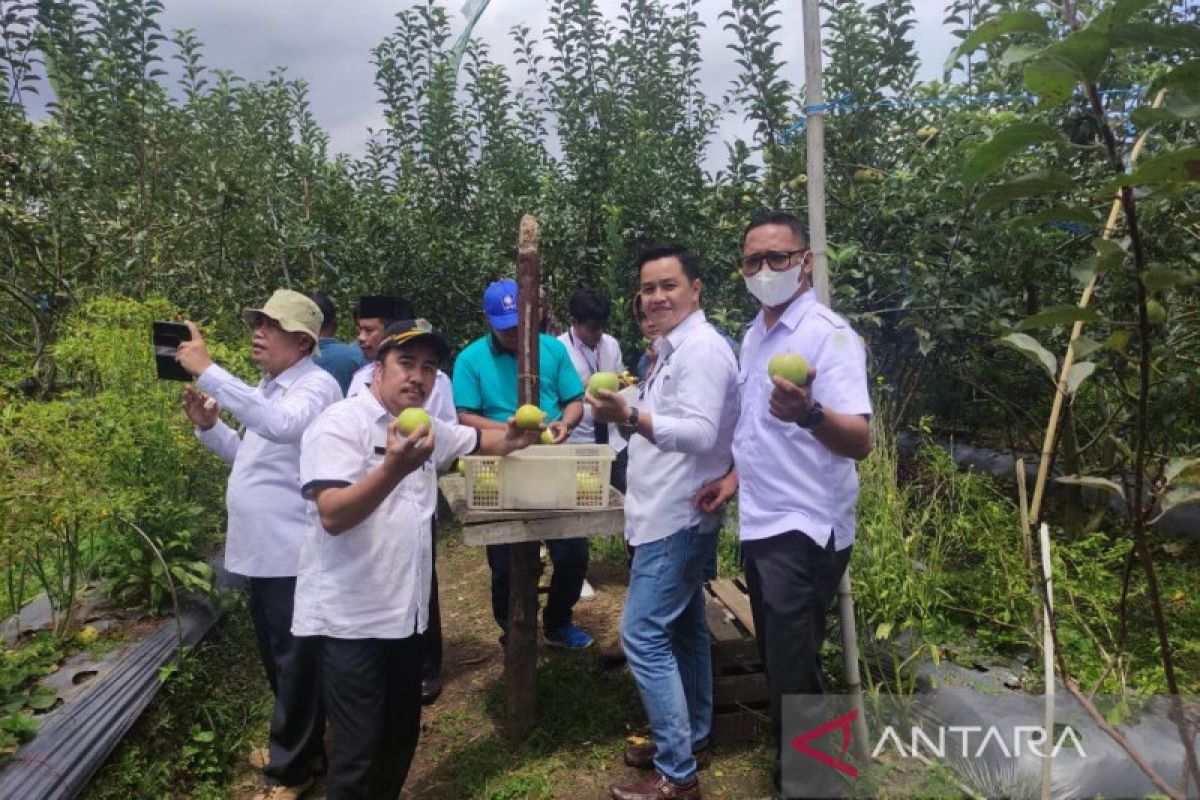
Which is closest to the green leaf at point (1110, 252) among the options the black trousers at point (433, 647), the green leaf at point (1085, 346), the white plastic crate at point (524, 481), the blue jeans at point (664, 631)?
the green leaf at point (1085, 346)

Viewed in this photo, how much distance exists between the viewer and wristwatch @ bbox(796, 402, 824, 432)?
2148 millimetres

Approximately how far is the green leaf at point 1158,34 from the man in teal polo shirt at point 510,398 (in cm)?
288

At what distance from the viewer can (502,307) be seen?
3.75 meters

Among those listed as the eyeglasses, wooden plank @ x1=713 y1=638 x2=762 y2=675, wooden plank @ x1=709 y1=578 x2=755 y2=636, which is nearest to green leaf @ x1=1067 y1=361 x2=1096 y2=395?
the eyeglasses

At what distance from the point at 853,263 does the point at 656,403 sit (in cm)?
244

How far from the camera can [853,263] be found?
4.64 metres

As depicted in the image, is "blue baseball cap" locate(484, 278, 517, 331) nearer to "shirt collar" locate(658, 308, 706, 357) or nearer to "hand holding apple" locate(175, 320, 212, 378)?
"shirt collar" locate(658, 308, 706, 357)

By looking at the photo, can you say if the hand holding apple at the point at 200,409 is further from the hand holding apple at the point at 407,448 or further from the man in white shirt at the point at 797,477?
the man in white shirt at the point at 797,477

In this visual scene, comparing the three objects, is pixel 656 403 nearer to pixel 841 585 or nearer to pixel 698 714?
pixel 841 585

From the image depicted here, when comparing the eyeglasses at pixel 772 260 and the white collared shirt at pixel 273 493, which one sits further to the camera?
the white collared shirt at pixel 273 493

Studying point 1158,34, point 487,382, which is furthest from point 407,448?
point 487,382

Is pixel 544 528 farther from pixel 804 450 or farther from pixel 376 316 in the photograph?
pixel 376 316

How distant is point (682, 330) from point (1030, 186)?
→ 160 centimetres

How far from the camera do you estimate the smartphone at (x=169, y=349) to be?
2.93 m
